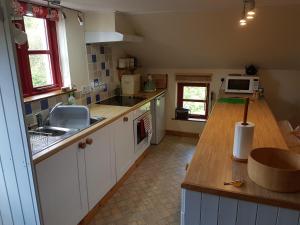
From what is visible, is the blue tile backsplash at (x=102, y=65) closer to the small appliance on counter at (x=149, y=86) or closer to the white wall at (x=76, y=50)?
the white wall at (x=76, y=50)

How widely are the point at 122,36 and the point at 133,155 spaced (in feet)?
4.68

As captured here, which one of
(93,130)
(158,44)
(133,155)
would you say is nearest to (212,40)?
(158,44)

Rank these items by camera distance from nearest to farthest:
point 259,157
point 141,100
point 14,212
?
point 259,157
point 14,212
point 141,100

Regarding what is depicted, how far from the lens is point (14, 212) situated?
1.51m

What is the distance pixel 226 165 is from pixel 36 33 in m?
2.05

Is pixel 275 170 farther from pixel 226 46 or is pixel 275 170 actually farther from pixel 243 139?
pixel 226 46

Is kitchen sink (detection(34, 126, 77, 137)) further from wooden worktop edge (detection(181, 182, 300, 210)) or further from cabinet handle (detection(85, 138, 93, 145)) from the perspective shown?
wooden worktop edge (detection(181, 182, 300, 210))

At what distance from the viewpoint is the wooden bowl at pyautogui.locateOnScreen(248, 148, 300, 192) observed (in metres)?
0.98

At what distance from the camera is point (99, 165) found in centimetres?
210

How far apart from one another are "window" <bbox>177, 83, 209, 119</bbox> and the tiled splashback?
1.28 metres

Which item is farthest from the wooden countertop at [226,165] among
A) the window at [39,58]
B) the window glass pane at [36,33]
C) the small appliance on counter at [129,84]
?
the window glass pane at [36,33]

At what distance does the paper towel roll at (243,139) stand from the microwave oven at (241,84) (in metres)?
2.14

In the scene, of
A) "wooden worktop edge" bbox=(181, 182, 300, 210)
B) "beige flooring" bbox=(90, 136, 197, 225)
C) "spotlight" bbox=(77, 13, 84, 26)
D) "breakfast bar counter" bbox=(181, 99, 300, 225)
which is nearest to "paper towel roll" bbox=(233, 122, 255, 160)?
"breakfast bar counter" bbox=(181, 99, 300, 225)

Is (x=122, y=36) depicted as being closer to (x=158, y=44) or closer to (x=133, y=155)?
(x=158, y=44)
